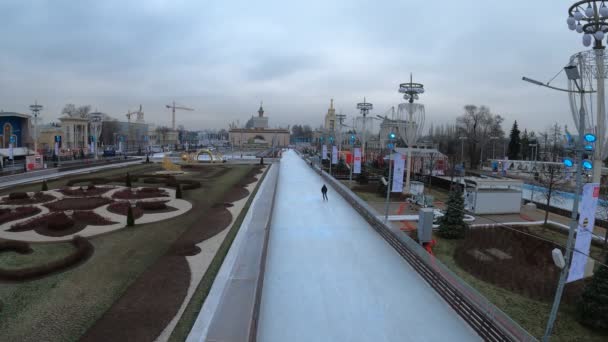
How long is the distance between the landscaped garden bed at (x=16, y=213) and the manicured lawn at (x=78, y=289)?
522 centimetres

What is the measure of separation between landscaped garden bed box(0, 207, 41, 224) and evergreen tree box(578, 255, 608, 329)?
21139 millimetres

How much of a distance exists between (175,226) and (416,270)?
10399mm

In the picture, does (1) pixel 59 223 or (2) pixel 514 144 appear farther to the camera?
(2) pixel 514 144

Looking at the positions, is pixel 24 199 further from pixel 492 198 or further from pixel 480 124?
pixel 480 124

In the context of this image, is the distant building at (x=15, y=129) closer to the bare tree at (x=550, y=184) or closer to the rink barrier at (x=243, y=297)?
the rink barrier at (x=243, y=297)

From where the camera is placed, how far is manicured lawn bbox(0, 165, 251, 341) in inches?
290

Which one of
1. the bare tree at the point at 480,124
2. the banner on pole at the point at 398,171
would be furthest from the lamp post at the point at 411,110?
the bare tree at the point at 480,124

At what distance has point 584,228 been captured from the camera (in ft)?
23.1

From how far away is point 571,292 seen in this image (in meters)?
9.47

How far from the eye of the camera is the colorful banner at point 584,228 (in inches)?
276

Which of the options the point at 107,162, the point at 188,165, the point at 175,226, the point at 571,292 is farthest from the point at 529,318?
the point at 107,162

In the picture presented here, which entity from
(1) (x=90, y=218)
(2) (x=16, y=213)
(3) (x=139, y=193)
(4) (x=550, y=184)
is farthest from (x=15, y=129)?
(4) (x=550, y=184)

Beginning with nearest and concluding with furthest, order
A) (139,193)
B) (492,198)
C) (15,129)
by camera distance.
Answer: (492,198) → (139,193) → (15,129)

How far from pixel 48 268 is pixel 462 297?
1135cm
